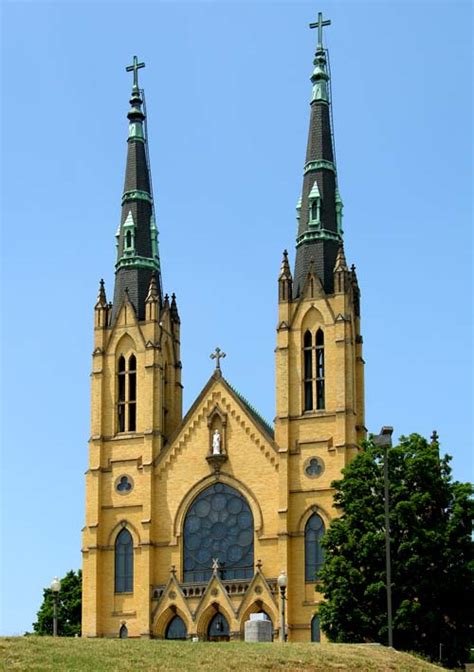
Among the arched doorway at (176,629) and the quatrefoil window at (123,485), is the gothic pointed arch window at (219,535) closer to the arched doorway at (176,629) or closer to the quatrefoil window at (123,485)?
the arched doorway at (176,629)

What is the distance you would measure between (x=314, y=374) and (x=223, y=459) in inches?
249

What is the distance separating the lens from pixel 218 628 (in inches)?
2672

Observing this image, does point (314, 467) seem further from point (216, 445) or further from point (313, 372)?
point (216, 445)

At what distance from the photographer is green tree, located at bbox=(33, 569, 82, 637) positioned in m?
80.1

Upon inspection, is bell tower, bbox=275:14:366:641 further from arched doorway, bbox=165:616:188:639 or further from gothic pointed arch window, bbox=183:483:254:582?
arched doorway, bbox=165:616:188:639

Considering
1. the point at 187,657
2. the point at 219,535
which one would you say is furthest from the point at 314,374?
the point at 187,657

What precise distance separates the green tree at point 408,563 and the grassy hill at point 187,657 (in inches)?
409

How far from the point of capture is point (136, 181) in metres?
78.5

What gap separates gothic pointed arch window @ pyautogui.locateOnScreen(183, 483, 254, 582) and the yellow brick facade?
0.45 meters

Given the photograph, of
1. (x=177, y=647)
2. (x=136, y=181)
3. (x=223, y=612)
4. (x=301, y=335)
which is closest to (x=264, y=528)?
(x=223, y=612)

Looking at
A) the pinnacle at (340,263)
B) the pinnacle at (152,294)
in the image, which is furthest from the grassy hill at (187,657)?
the pinnacle at (152,294)

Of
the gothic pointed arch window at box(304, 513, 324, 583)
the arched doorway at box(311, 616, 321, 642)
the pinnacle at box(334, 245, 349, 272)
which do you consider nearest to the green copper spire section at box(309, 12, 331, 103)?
the pinnacle at box(334, 245, 349, 272)

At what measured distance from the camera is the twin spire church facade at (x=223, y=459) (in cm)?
6744

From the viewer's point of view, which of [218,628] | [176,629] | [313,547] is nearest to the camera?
[313,547]
